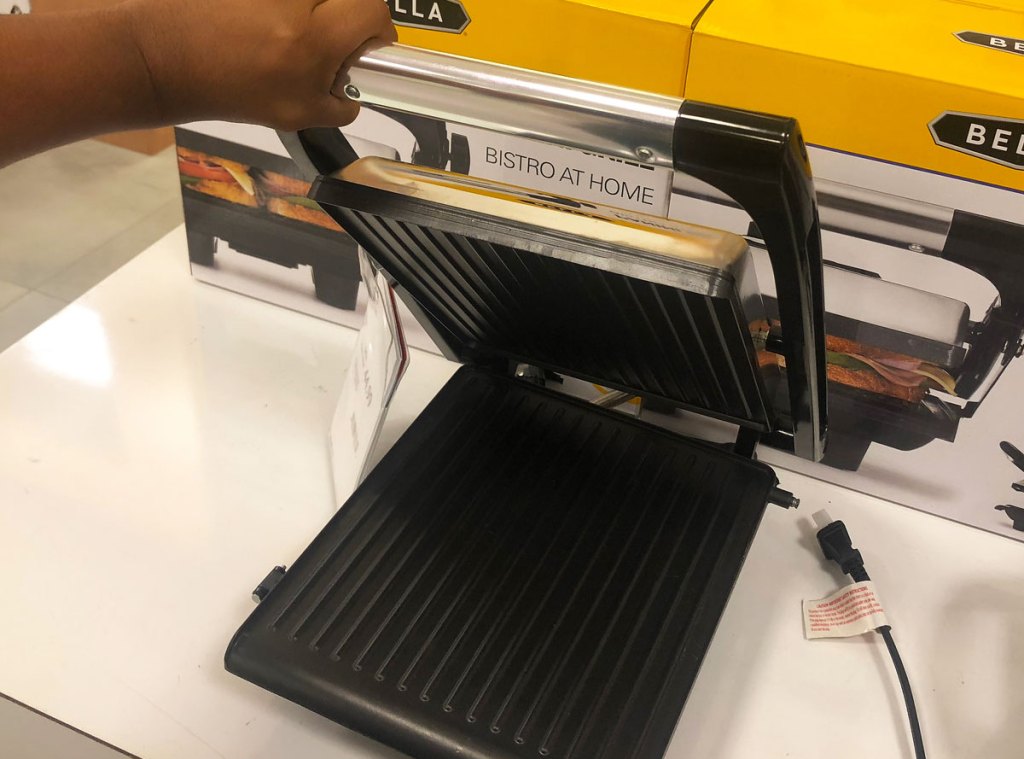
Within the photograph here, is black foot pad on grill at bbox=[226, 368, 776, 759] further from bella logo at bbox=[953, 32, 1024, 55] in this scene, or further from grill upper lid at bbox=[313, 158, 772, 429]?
bella logo at bbox=[953, 32, 1024, 55]

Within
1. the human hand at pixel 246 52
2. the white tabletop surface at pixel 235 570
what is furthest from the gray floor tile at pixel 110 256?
the human hand at pixel 246 52

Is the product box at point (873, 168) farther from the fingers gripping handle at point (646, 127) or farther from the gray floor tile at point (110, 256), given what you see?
the gray floor tile at point (110, 256)

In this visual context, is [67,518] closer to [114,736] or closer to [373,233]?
[114,736]

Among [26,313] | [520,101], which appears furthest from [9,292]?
[520,101]

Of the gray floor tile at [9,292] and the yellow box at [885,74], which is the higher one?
the yellow box at [885,74]

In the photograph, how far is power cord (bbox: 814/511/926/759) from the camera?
0.74 m

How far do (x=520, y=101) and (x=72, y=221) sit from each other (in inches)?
69.0

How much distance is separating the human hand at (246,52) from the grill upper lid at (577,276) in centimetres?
11

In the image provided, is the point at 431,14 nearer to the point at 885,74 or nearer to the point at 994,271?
the point at 885,74

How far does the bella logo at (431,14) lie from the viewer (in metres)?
0.83

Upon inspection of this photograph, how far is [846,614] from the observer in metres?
0.82

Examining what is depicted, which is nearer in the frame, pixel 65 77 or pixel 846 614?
pixel 65 77

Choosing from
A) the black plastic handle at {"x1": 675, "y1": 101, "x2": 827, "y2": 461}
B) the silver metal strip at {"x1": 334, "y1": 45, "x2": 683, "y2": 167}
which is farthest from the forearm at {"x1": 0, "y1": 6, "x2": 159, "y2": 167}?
the black plastic handle at {"x1": 675, "y1": 101, "x2": 827, "y2": 461}

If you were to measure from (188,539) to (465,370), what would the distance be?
1.01ft
